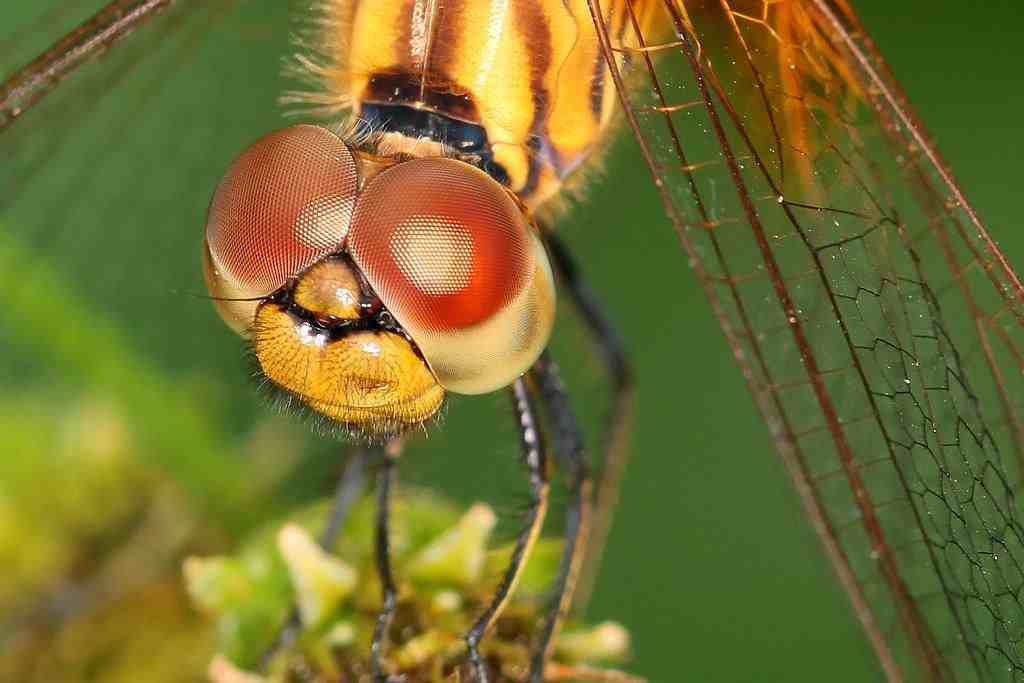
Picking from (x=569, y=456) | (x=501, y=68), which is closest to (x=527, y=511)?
(x=569, y=456)

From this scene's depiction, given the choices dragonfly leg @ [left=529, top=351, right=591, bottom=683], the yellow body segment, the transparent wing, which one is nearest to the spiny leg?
dragonfly leg @ [left=529, top=351, right=591, bottom=683]

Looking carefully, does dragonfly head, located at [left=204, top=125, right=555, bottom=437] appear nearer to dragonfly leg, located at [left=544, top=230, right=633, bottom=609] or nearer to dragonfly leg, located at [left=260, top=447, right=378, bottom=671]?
dragonfly leg, located at [left=260, top=447, right=378, bottom=671]

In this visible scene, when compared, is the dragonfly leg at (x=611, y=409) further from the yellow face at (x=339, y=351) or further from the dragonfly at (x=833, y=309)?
the yellow face at (x=339, y=351)

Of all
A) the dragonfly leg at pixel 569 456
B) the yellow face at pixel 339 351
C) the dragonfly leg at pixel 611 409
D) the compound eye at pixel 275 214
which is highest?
the compound eye at pixel 275 214

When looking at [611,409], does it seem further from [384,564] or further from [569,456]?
[384,564]

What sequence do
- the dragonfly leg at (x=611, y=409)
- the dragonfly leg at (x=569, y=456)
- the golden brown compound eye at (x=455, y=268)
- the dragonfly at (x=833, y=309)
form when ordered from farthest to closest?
1. the dragonfly leg at (x=611, y=409)
2. the dragonfly leg at (x=569, y=456)
3. the dragonfly at (x=833, y=309)
4. the golden brown compound eye at (x=455, y=268)

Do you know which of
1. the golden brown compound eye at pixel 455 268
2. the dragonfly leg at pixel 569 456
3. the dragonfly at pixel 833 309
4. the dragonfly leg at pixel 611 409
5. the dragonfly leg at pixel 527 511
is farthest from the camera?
the dragonfly leg at pixel 611 409

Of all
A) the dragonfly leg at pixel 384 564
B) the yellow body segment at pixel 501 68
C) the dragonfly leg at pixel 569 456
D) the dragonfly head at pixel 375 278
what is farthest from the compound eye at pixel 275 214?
the dragonfly leg at pixel 569 456
